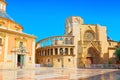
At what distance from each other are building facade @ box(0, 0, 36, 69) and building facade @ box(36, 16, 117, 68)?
1607cm

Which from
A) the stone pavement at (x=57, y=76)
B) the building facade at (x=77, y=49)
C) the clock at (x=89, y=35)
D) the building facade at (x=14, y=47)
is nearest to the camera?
the stone pavement at (x=57, y=76)

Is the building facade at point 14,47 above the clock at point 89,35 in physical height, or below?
below

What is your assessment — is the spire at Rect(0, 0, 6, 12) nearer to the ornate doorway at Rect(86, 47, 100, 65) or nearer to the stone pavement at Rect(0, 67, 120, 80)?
the stone pavement at Rect(0, 67, 120, 80)

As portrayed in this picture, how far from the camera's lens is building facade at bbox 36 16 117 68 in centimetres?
4897

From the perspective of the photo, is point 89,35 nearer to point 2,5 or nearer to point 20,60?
point 2,5

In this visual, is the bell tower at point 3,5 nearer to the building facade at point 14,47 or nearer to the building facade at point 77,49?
the building facade at point 14,47

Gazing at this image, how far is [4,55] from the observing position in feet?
94.3

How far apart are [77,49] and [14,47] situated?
81.4 feet

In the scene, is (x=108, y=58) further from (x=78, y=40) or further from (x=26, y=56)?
(x=26, y=56)

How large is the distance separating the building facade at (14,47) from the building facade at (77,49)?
52.7ft

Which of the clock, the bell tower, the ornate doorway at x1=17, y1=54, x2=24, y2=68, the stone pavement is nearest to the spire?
the bell tower

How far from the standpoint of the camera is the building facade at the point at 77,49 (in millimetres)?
48969

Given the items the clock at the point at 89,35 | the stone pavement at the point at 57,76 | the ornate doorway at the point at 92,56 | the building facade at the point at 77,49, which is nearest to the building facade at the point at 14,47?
the stone pavement at the point at 57,76

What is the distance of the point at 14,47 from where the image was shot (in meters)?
30.8
